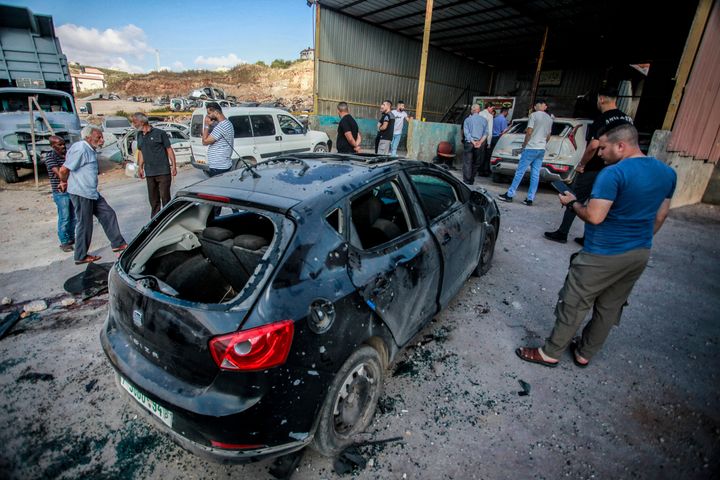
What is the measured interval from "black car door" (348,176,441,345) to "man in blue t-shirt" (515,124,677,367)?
3.36 feet

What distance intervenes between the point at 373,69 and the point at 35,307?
16.0 m

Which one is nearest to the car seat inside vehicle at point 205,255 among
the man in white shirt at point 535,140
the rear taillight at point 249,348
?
the rear taillight at point 249,348

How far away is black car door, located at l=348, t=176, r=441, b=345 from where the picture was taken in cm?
204

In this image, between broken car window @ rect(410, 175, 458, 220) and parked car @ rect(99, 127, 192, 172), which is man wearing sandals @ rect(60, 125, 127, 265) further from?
parked car @ rect(99, 127, 192, 172)

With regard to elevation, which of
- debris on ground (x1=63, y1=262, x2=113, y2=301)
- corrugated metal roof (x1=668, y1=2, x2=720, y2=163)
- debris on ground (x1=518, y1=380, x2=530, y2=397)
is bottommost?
debris on ground (x1=63, y1=262, x2=113, y2=301)

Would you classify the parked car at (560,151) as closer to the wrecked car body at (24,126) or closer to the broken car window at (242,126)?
the broken car window at (242,126)

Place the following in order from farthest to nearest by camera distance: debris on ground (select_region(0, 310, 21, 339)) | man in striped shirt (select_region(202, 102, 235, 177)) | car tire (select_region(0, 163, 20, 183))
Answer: car tire (select_region(0, 163, 20, 183)), man in striped shirt (select_region(202, 102, 235, 177)), debris on ground (select_region(0, 310, 21, 339))

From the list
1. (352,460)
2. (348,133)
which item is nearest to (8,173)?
(348,133)

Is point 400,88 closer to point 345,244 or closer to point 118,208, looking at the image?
point 118,208

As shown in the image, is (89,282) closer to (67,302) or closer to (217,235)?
(67,302)

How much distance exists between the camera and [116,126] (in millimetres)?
16438

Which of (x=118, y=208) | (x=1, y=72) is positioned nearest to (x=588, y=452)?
(x=118, y=208)

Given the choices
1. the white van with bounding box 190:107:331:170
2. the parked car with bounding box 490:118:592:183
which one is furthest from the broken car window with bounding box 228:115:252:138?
the parked car with bounding box 490:118:592:183

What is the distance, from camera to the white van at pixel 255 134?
8.24 m
